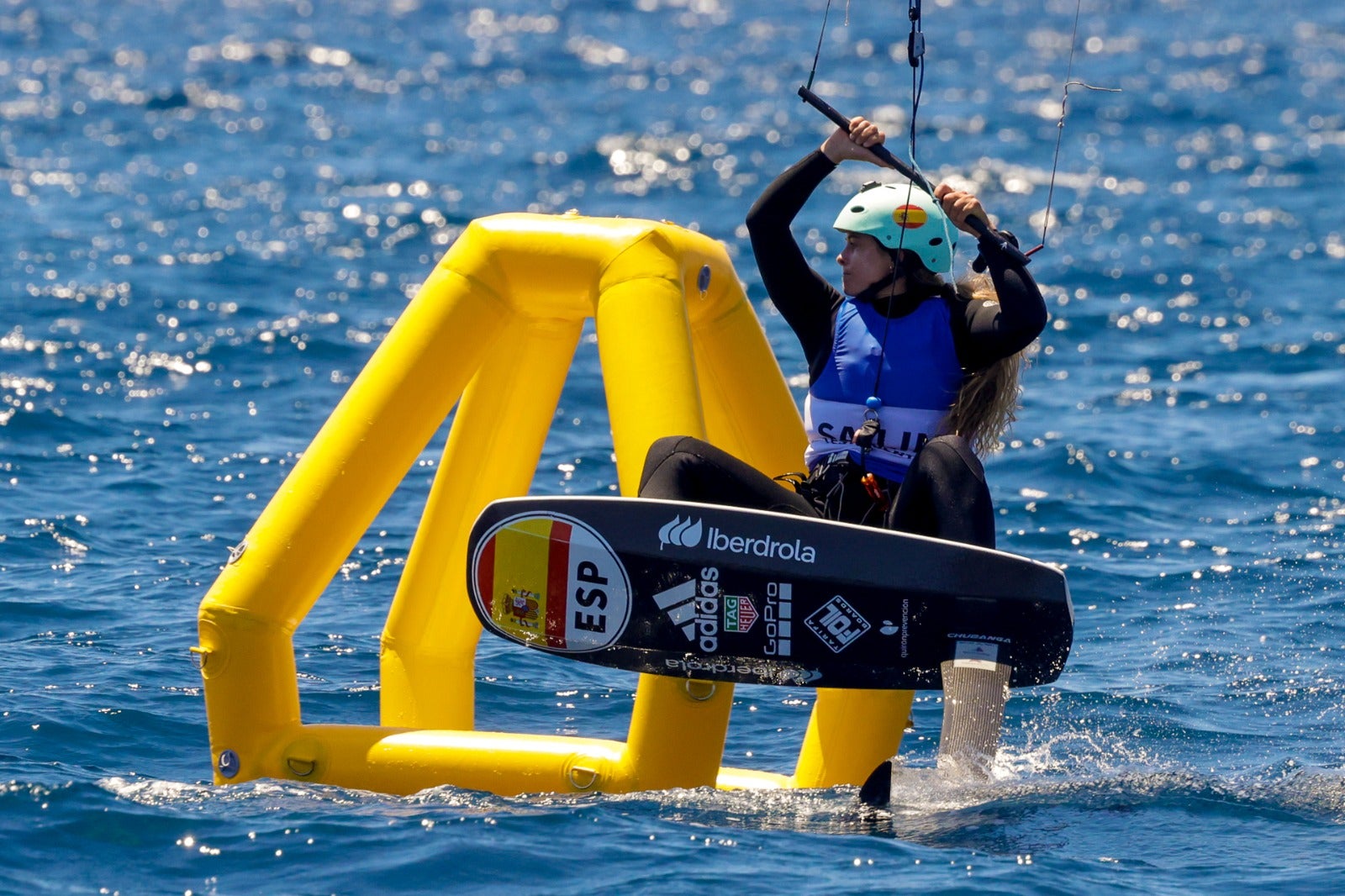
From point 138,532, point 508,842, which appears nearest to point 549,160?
point 138,532

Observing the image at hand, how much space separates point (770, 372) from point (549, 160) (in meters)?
12.2

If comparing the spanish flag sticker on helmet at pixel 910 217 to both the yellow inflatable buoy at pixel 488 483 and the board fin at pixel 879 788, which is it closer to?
the yellow inflatable buoy at pixel 488 483

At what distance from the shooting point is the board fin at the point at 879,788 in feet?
15.2

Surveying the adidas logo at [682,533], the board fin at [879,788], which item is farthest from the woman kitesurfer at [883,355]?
the board fin at [879,788]

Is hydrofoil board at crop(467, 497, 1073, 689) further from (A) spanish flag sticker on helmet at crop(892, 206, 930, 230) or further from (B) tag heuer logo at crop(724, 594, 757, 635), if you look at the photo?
(A) spanish flag sticker on helmet at crop(892, 206, 930, 230)

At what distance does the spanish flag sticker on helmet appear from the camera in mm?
5055

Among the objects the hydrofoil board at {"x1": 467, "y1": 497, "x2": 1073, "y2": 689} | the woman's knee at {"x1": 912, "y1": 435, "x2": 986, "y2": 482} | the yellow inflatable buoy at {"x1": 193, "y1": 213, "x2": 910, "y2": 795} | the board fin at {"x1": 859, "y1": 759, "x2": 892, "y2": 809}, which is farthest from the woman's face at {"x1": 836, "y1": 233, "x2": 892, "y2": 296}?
the board fin at {"x1": 859, "y1": 759, "x2": 892, "y2": 809}

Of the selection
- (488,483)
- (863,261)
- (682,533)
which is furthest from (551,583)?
(863,261)

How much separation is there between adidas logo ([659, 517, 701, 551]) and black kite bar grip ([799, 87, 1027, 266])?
108 cm

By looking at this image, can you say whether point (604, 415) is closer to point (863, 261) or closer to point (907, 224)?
point (863, 261)

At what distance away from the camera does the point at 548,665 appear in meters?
6.67

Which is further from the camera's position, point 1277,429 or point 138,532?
point 1277,429

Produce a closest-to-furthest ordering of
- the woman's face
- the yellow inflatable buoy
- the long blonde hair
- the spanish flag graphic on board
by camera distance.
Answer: the spanish flag graphic on board, the yellow inflatable buoy, the long blonde hair, the woman's face

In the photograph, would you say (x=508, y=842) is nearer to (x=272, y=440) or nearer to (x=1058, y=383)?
(x=272, y=440)
